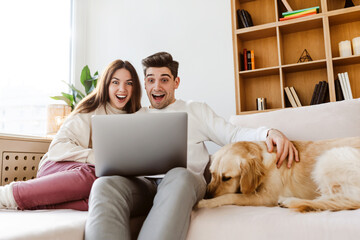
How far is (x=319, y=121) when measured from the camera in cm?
137

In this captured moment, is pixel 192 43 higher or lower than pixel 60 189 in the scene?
higher

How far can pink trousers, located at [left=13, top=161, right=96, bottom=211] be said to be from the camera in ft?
3.73

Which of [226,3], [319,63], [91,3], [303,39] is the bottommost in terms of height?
[319,63]

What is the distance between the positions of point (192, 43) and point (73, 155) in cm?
194

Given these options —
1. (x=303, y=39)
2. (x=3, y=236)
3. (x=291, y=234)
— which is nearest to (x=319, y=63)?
(x=303, y=39)

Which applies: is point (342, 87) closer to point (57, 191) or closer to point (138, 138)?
point (138, 138)

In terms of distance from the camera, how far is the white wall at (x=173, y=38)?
9.29 ft

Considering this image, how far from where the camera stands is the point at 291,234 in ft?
2.92

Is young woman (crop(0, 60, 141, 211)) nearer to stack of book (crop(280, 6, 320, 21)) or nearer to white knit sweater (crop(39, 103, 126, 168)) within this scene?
white knit sweater (crop(39, 103, 126, 168))

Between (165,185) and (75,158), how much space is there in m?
0.56

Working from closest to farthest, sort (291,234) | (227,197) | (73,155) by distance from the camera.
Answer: (291,234) → (227,197) → (73,155)

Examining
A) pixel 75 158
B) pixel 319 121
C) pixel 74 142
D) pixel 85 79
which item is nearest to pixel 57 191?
pixel 75 158

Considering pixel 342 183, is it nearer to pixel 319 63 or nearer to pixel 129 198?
pixel 129 198

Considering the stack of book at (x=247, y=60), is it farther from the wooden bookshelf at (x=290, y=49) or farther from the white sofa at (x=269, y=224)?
the white sofa at (x=269, y=224)
